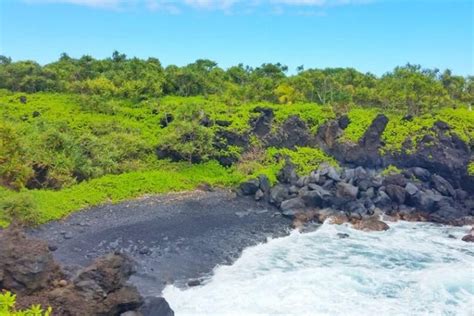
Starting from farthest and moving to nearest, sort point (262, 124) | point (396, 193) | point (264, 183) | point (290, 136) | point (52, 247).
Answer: point (262, 124), point (290, 136), point (264, 183), point (396, 193), point (52, 247)

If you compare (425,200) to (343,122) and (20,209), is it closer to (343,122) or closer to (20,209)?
(343,122)

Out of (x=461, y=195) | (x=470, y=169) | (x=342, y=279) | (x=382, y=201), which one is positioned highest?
(x=470, y=169)

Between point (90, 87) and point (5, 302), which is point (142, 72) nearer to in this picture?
point (90, 87)

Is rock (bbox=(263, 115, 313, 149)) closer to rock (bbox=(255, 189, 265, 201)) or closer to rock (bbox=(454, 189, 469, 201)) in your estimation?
rock (bbox=(255, 189, 265, 201))

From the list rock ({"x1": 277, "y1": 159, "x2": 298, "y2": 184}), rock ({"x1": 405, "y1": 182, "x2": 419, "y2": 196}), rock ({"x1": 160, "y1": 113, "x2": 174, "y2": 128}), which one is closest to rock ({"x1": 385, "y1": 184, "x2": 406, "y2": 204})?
rock ({"x1": 405, "y1": 182, "x2": 419, "y2": 196})

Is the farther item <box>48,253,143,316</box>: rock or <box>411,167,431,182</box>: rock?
<box>411,167,431,182</box>: rock

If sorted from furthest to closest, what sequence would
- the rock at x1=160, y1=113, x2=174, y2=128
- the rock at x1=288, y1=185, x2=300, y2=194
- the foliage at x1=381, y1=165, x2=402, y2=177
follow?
the rock at x1=160, y1=113, x2=174, y2=128
the foliage at x1=381, y1=165, x2=402, y2=177
the rock at x1=288, y1=185, x2=300, y2=194

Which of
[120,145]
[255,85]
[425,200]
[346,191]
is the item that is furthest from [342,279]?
[255,85]
